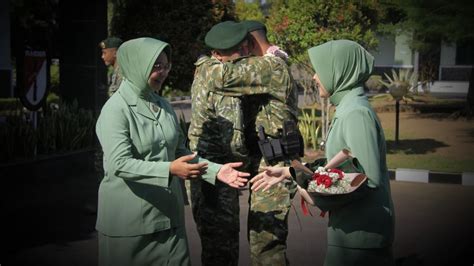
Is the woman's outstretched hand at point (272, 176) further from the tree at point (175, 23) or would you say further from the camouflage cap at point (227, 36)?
the tree at point (175, 23)

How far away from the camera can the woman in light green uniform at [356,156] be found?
9.81ft

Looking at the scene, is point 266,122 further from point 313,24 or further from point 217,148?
point 313,24

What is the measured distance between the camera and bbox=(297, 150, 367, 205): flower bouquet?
2.95 meters

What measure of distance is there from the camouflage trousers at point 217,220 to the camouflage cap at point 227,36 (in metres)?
0.89

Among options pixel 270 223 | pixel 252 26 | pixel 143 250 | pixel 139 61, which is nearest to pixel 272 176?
pixel 143 250

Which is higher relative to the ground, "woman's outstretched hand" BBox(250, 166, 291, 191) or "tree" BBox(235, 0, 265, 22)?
"tree" BBox(235, 0, 265, 22)

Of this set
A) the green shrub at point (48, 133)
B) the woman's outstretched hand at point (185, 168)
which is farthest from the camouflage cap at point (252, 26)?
the green shrub at point (48, 133)

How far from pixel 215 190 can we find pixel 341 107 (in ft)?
5.12

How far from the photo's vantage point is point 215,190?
4492mm

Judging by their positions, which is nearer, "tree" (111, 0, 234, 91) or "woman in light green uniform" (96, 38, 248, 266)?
"woman in light green uniform" (96, 38, 248, 266)

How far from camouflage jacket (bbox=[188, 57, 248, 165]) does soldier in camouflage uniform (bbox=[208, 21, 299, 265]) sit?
0.07 m

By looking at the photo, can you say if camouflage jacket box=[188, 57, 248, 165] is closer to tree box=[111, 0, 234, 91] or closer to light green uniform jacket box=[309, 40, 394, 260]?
light green uniform jacket box=[309, 40, 394, 260]

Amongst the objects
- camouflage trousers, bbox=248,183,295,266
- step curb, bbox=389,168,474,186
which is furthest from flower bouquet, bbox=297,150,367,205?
step curb, bbox=389,168,474,186

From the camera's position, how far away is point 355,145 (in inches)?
117
